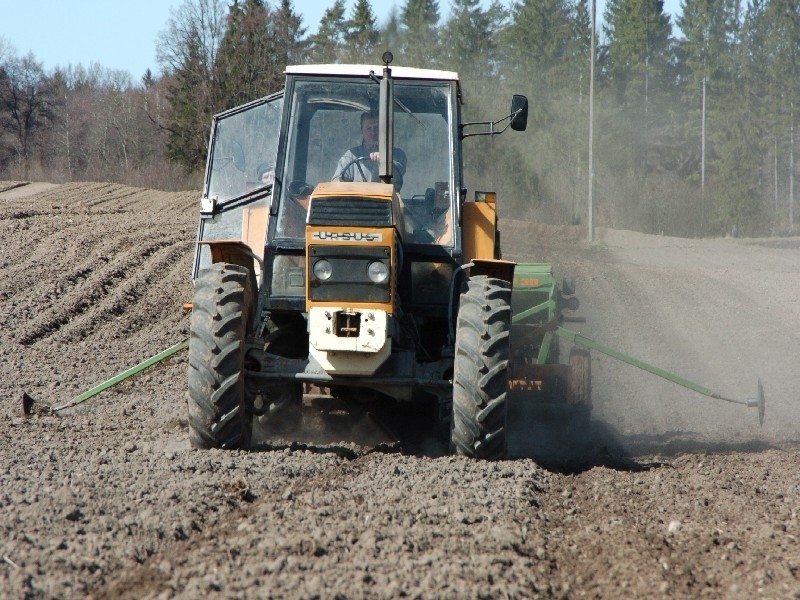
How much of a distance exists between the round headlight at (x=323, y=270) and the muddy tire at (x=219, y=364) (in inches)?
19.2

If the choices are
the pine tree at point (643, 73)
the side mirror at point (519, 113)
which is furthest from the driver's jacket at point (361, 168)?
the pine tree at point (643, 73)

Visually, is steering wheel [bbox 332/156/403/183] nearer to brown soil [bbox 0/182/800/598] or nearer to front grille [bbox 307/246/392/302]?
front grille [bbox 307/246/392/302]

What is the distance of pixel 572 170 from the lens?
41.2m

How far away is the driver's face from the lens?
7293mm

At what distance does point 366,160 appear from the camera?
731cm

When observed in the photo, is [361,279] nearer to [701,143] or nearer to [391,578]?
[391,578]

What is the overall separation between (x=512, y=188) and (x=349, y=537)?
35.0 m

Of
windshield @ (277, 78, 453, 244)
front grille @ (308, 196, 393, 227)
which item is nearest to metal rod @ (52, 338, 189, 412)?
windshield @ (277, 78, 453, 244)

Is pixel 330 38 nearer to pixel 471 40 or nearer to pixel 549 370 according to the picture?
pixel 471 40

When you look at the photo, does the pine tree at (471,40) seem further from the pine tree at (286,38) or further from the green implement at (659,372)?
the green implement at (659,372)

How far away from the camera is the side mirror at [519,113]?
703cm

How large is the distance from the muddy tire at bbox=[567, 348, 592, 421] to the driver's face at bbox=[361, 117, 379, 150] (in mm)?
2702

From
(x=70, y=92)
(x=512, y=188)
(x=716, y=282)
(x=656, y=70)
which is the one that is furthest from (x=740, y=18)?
(x=70, y=92)

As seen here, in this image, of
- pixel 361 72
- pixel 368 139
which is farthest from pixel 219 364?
pixel 361 72
